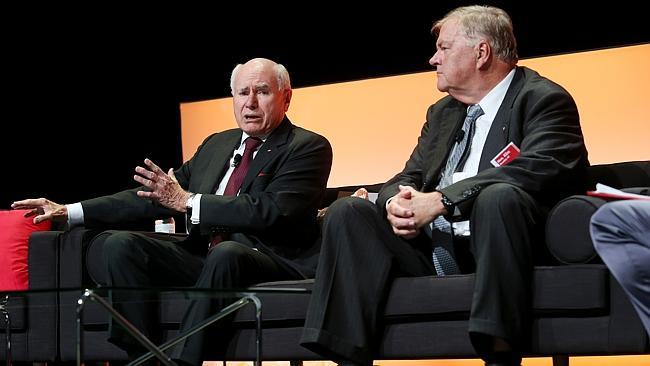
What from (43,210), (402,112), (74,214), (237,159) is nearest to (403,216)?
(237,159)

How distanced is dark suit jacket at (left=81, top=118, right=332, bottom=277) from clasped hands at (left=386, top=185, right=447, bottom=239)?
0.62 meters

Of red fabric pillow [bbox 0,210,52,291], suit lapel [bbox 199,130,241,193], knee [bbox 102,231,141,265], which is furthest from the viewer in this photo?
red fabric pillow [bbox 0,210,52,291]

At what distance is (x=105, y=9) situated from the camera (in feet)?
19.0

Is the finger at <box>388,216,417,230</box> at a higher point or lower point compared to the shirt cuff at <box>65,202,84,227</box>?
higher

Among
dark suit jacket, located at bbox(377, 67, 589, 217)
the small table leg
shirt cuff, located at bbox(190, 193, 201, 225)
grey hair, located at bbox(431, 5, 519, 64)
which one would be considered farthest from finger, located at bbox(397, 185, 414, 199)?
shirt cuff, located at bbox(190, 193, 201, 225)

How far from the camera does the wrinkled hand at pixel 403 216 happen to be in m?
2.76

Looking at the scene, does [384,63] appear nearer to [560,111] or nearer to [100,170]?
[100,170]

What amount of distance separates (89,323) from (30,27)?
111 inches

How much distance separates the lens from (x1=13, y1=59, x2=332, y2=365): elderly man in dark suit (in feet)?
10.3

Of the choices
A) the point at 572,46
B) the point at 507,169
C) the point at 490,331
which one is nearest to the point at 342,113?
the point at 572,46

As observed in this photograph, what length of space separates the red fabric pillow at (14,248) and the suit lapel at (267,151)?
90cm

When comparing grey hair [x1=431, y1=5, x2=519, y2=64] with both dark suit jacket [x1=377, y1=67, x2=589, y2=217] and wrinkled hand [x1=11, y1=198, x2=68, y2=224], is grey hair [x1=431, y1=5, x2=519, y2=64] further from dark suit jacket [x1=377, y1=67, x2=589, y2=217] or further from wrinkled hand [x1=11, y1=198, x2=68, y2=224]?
wrinkled hand [x1=11, y1=198, x2=68, y2=224]

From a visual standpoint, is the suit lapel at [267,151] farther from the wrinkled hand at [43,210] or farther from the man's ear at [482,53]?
the man's ear at [482,53]

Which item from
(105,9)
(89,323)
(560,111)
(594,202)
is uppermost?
(105,9)
